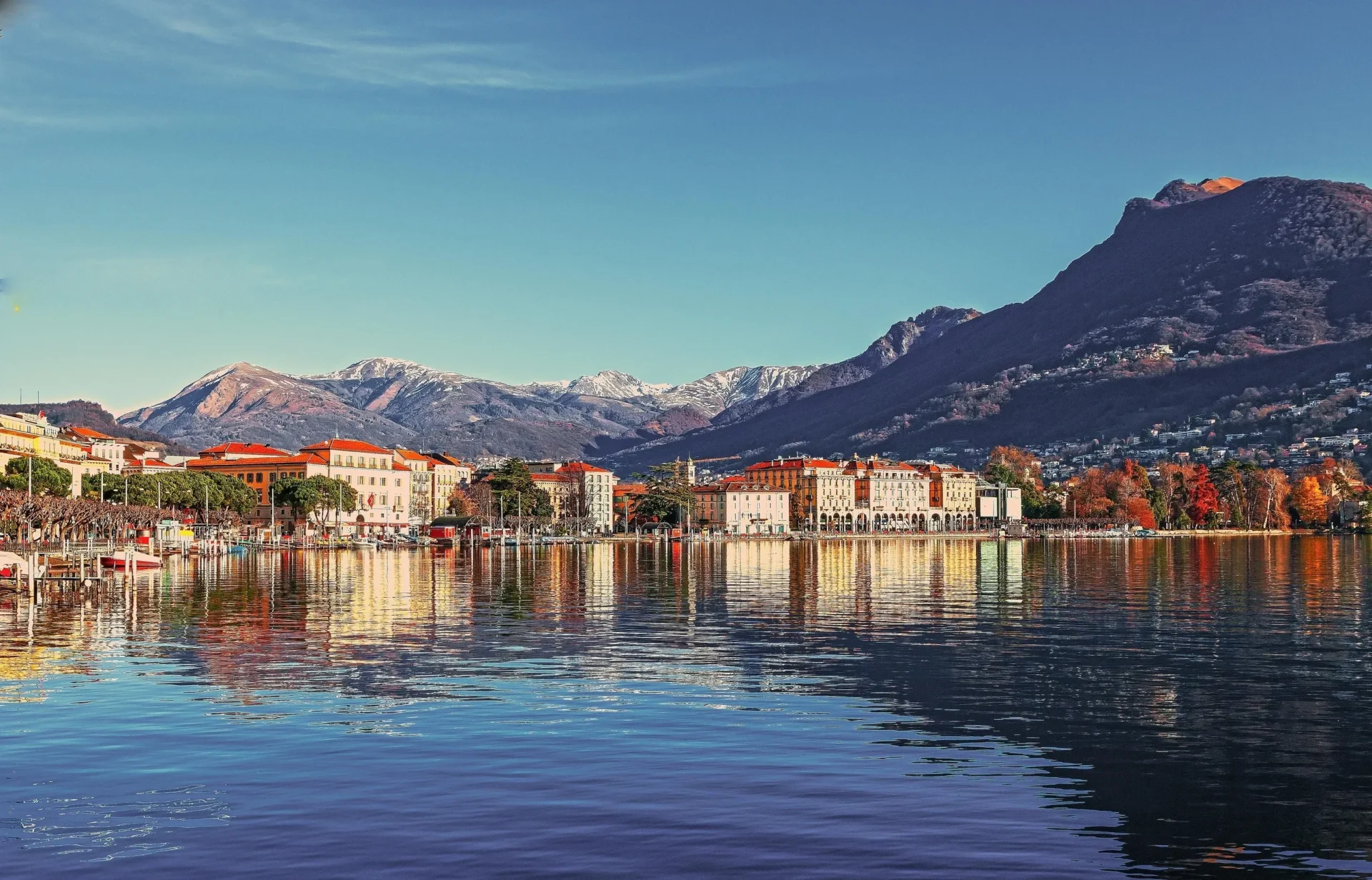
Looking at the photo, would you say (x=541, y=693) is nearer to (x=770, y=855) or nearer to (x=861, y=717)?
(x=861, y=717)

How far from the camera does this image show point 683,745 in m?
29.1

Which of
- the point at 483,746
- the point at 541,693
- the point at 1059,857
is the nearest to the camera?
the point at 1059,857

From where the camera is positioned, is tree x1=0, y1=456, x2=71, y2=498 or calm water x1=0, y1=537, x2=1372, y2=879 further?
tree x1=0, y1=456, x2=71, y2=498

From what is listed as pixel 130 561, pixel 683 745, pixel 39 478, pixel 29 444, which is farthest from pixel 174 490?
pixel 683 745

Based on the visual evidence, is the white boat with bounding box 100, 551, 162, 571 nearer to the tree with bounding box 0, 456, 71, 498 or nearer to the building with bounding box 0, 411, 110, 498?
the tree with bounding box 0, 456, 71, 498

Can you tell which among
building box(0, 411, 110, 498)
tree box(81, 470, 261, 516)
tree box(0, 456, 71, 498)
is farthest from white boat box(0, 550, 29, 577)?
building box(0, 411, 110, 498)

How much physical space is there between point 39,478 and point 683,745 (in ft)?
419

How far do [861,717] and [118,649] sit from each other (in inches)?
1047

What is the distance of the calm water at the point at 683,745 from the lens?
21.1m

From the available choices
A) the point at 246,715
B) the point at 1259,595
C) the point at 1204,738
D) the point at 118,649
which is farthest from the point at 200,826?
the point at 1259,595

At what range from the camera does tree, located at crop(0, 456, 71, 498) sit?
135 m

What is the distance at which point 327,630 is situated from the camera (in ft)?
180

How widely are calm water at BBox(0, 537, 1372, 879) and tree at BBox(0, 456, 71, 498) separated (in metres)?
78.7

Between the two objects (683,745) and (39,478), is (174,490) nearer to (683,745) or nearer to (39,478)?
(39,478)
